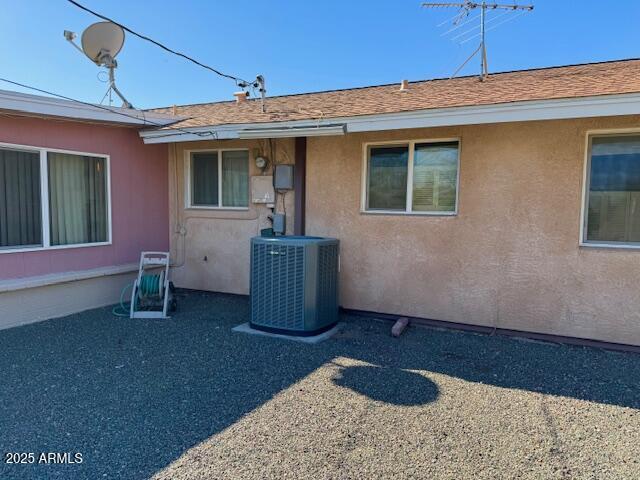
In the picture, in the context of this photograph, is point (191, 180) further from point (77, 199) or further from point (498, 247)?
point (498, 247)

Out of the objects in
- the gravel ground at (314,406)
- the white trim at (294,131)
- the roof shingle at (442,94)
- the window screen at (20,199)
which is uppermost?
the roof shingle at (442,94)

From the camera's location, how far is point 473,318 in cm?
549

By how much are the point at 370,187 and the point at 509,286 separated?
236 centimetres

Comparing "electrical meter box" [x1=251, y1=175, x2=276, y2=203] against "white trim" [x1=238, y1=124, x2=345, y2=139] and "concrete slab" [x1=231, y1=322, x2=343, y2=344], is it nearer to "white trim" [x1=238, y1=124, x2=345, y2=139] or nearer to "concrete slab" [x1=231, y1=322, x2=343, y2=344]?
"white trim" [x1=238, y1=124, x2=345, y2=139]

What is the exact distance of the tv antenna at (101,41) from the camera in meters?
6.83

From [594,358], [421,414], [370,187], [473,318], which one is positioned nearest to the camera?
[421,414]

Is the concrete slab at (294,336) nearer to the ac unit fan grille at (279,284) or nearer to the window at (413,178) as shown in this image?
the ac unit fan grille at (279,284)

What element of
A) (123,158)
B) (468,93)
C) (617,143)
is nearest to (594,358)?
(617,143)

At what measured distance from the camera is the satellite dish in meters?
6.84

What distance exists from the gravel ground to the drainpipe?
6.63ft

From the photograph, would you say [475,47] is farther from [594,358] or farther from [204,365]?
[204,365]

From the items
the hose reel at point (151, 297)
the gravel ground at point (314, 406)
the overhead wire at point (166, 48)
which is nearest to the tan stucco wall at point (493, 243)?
the gravel ground at point (314, 406)

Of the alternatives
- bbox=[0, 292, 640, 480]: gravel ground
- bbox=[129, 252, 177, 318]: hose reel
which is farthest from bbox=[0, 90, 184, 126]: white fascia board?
bbox=[0, 292, 640, 480]: gravel ground

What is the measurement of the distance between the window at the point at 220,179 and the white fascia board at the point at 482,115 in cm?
95
